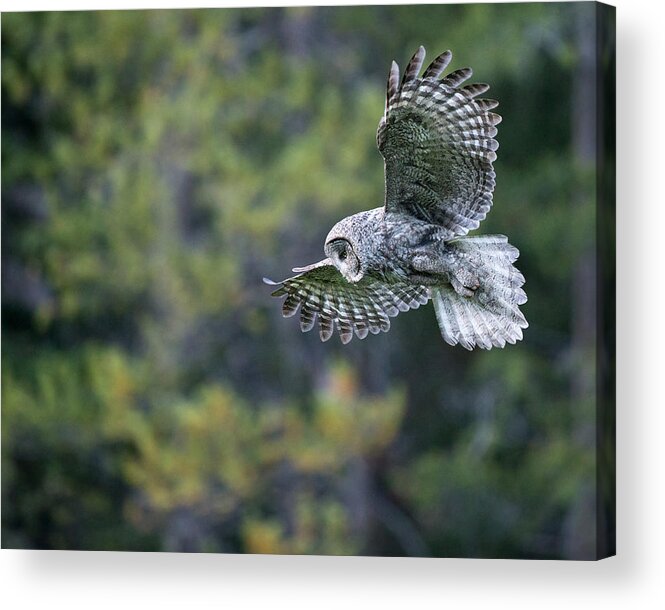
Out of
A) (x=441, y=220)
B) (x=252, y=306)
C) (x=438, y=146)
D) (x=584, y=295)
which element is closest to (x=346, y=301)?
(x=441, y=220)

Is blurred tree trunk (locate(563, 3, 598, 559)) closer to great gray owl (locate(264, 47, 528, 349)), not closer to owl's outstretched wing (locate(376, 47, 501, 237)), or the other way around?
great gray owl (locate(264, 47, 528, 349))

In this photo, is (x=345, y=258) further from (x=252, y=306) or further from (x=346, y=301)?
(x=252, y=306)

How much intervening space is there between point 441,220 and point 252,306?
362 cm

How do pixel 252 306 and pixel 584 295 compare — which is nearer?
pixel 584 295

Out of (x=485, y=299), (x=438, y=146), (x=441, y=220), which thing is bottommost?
(x=485, y=299)

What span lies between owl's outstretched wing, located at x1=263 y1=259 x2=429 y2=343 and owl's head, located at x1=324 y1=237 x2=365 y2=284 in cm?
35

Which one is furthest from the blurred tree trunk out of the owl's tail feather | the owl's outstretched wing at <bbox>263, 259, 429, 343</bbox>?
the owl's tail feather

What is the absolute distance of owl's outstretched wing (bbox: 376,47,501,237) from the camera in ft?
12.8

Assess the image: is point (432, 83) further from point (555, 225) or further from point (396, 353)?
point (396, 353)

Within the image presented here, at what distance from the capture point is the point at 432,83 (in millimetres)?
3896

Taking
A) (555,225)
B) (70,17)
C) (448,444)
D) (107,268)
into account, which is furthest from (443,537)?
(70,17)

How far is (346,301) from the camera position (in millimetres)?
4656

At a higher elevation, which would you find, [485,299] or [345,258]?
[345,258]

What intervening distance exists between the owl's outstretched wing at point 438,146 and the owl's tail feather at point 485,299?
77 millimetres
